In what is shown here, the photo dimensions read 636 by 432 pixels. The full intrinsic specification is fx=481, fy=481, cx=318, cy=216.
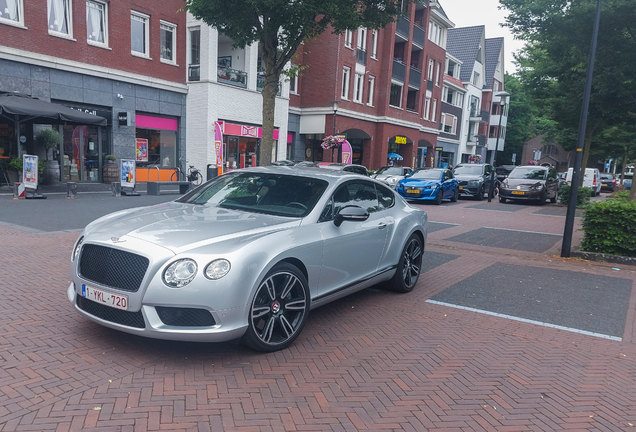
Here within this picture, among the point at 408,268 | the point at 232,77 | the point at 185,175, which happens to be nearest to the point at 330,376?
the point at 408,268

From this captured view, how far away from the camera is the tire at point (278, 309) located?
385 cm

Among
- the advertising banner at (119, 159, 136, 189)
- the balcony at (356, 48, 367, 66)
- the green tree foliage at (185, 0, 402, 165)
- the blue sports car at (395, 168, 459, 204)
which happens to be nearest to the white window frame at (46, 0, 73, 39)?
the advertising banner at (119, 159, 136, 189)

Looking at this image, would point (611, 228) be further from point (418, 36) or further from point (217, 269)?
point (418, 36)

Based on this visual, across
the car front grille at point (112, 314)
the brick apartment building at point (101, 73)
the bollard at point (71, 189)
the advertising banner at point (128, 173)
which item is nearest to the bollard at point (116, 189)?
the advertising banner at point (128, 173)

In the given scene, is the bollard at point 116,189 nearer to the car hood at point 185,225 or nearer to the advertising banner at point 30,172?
the advertising banner at point 30,172

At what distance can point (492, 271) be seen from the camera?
7781mm

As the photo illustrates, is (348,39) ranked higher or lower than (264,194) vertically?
higher

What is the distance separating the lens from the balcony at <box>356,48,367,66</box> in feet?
98.1

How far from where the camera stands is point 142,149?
20625mm

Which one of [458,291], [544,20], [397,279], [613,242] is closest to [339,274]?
[397,279]

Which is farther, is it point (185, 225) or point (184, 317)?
point (185, 225)

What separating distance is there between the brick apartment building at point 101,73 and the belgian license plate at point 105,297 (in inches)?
581

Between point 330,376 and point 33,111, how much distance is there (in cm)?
1354

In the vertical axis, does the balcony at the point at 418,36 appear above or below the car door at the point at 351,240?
above
